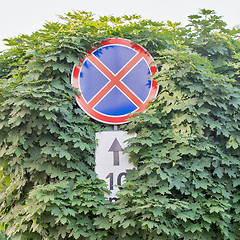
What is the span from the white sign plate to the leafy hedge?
3.9 inches

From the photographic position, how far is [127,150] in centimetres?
427

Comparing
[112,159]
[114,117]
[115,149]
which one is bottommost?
[112,159]

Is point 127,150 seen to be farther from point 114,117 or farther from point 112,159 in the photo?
point 114,117

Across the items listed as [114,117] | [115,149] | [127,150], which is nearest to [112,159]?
[115,149]

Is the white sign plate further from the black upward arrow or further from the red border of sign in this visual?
the red border of sign

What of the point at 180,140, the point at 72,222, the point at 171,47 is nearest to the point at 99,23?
the point at 171,47

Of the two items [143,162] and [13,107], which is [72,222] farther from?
[13,107]

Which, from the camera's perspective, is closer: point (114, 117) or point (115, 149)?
point (115, 149)

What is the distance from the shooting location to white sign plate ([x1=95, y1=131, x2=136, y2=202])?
4320mm

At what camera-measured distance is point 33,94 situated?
3.99 metres

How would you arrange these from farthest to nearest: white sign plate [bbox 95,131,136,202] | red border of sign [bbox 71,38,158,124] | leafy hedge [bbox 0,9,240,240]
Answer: red border of sign [bbox 71,38,158,124]
white sign plate [bbox 95,131,136,202]
leafy hedge [bbox 0,9,240,240]

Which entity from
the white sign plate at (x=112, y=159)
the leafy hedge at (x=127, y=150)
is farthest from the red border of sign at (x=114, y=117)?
the white sign plate at (x=112, y=159)

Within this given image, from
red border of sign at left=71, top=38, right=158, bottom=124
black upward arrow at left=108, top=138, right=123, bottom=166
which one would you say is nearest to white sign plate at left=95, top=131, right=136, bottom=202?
black upward arrow at left=108, top=138, right=123, bottom=166

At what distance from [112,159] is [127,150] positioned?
0.26 m
